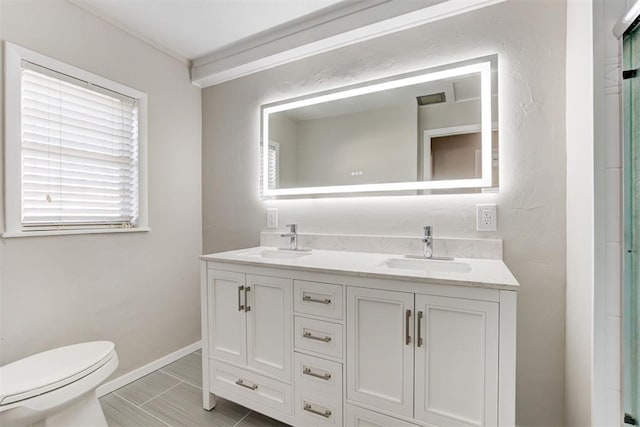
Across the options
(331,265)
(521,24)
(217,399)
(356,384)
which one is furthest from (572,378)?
(217,399)

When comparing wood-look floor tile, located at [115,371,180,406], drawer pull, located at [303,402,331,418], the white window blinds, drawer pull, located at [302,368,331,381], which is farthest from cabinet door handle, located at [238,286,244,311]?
the white window blinds

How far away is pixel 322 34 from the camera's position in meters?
1.84

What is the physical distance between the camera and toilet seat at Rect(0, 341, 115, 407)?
1.16 metres

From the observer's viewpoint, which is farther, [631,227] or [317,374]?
[317,374]

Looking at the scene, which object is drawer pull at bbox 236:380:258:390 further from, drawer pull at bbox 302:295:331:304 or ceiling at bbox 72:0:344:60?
ceiling at bbox 72:0:344:60

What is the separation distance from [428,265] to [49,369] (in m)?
1.84

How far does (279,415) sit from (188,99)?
2300 millimetres

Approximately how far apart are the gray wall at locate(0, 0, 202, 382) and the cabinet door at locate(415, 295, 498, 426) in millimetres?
1856

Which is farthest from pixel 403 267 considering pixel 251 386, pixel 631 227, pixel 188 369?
pixel 188 369

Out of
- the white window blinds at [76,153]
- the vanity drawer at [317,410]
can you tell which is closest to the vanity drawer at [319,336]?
the vanity drawer at [317,410]

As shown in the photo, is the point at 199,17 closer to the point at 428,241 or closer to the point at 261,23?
the point at 261,23

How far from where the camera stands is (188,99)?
2.41 m

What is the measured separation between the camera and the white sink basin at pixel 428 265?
1495 mm

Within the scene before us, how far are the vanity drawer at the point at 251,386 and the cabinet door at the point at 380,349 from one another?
0.35m
